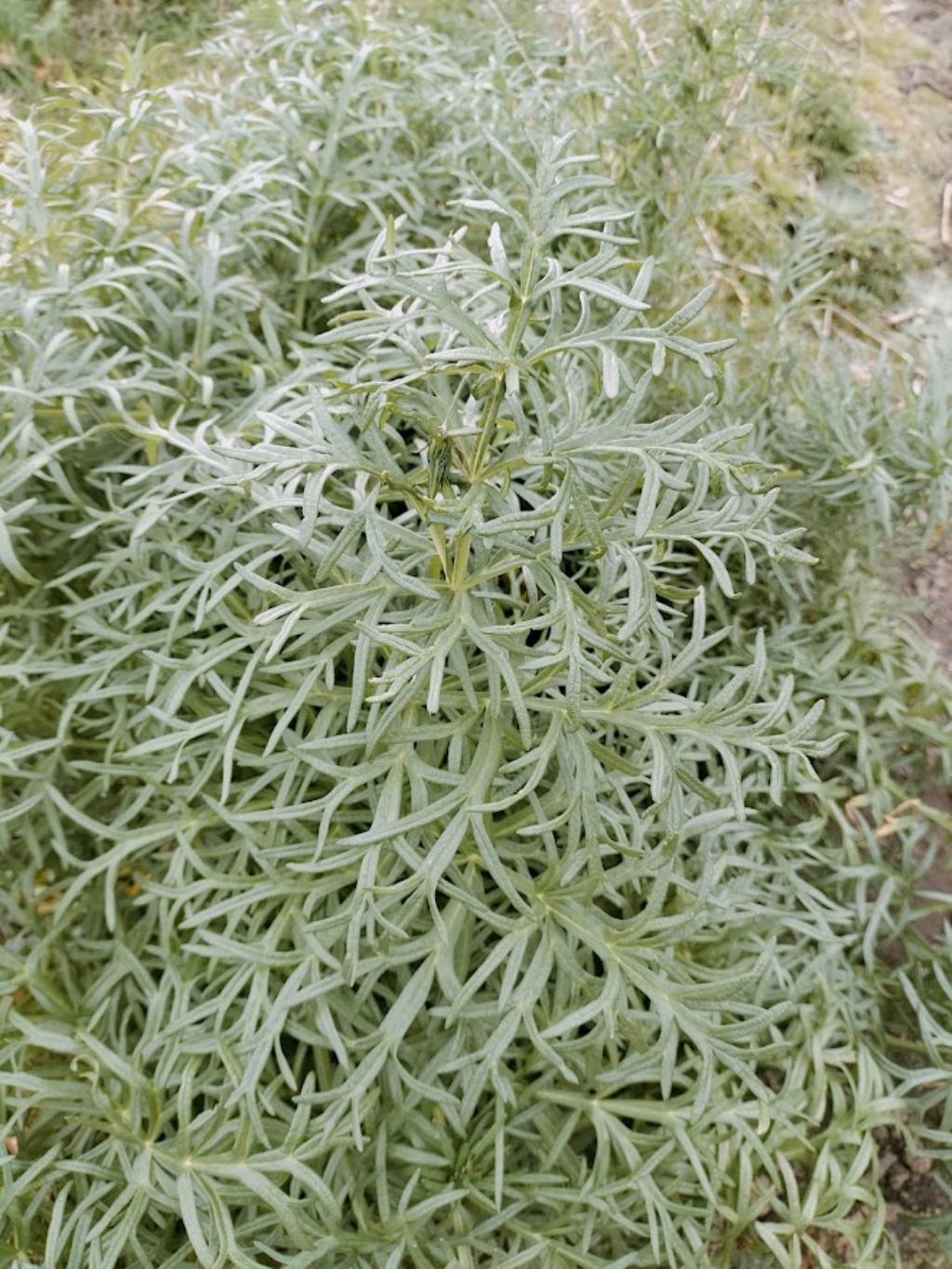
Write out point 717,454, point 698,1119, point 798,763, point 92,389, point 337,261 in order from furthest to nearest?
point 337,261, point 92,389, point 798,763, point 698,1119, point 717,454

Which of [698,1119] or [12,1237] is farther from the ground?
[698,1119]

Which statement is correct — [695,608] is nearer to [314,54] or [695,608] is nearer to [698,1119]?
[698,1119]

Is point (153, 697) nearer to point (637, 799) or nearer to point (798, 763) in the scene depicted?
point (637, 799)

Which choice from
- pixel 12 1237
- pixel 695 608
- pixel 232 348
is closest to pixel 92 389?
pixel 232 348

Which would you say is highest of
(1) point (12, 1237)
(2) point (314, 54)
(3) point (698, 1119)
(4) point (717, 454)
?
(2) point (314, 54)

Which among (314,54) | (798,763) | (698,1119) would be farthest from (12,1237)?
(314,54)

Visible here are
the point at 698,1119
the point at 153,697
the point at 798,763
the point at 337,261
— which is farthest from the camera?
the point at 337,261

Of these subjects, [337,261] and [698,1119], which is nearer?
[698,1119]
